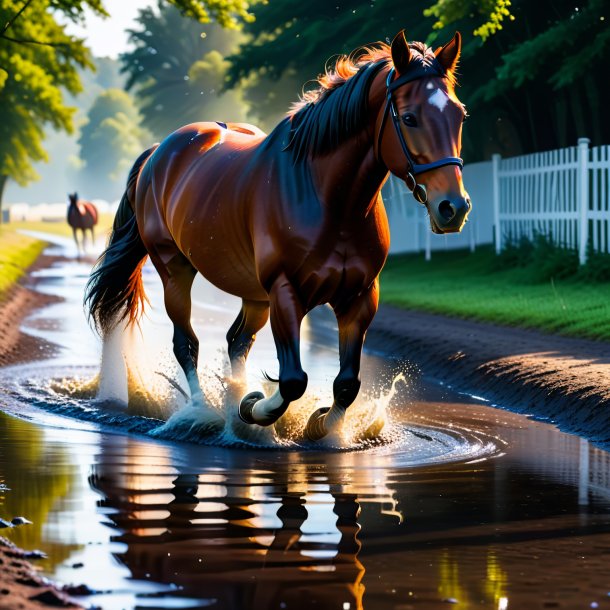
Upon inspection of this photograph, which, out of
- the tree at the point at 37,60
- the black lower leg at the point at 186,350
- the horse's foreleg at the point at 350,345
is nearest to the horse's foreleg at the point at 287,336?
the horse's foreleg at the point at 350,345

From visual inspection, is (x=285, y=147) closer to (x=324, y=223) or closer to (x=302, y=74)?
(x=324, y=223)

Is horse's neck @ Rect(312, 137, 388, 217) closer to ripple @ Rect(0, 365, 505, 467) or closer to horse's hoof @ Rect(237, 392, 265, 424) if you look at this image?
horse's hoof @ Rect(237, 392, 265, 424)

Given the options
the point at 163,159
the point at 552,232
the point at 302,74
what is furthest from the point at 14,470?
the point at 302,74

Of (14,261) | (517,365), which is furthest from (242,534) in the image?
(14,261)

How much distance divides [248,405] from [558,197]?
13585mm

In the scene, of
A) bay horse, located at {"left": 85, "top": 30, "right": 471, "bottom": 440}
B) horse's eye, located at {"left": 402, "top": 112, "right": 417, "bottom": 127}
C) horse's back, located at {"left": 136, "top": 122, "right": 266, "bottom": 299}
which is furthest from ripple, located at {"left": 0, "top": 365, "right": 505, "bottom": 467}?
horse's eye, located at {"left": 402, "top": 112, "right": 417, "bottom": 127}

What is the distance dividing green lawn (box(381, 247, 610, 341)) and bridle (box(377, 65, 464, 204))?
6312 millimetres

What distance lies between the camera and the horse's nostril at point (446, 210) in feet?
20.8

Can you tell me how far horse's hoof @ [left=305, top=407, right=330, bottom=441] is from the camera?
8.03 m

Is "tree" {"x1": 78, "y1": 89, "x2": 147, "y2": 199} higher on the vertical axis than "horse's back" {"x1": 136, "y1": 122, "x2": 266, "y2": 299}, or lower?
higher

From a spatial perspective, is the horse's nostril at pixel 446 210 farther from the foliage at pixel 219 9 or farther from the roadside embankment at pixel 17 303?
the foliage at pixel 219 9

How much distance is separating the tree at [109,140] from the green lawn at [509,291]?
124918 mm

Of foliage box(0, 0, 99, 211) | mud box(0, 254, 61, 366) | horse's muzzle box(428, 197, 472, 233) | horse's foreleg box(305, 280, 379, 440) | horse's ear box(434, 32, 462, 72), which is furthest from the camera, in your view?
foliage box(0, 0, 99, 211)

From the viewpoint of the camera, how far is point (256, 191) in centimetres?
780
